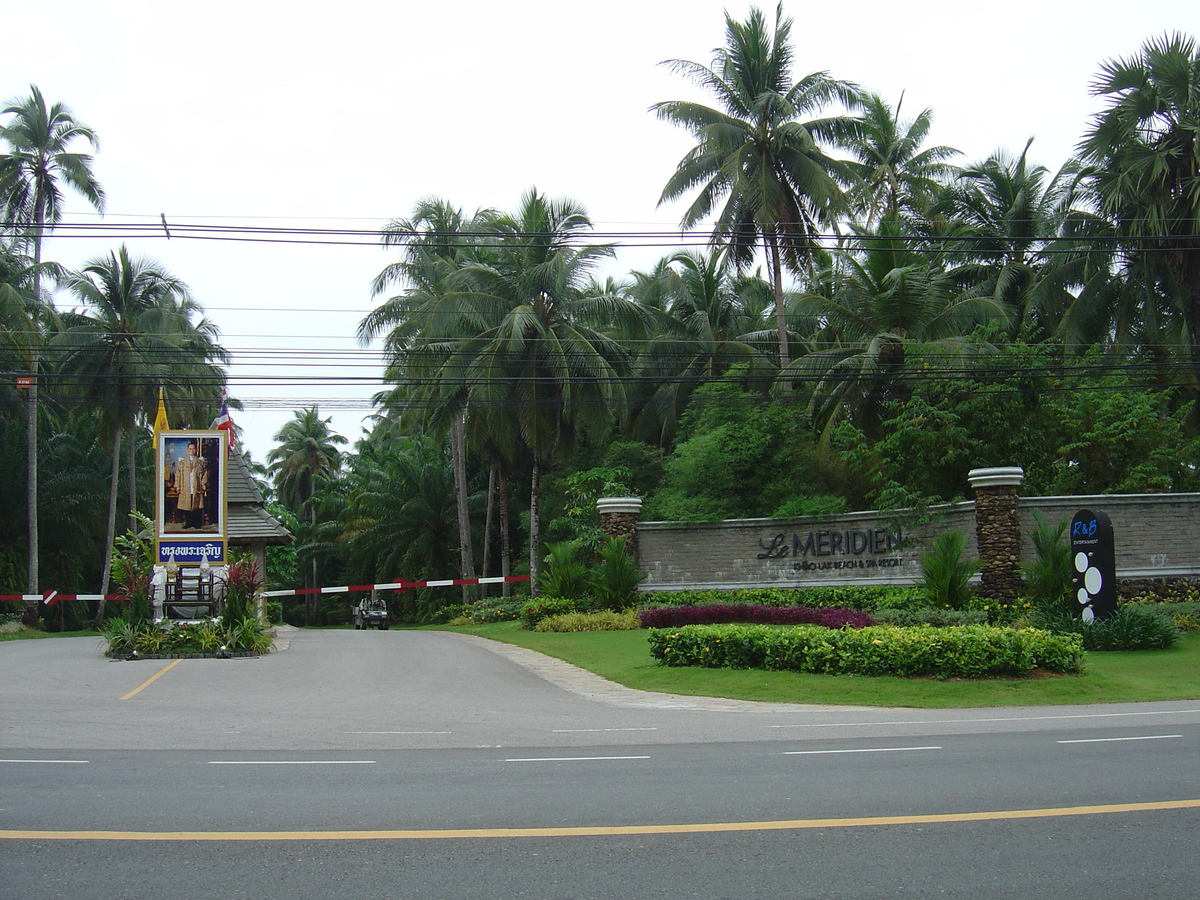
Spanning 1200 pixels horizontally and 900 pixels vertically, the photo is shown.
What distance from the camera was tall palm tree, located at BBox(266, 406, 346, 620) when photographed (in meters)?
75.8

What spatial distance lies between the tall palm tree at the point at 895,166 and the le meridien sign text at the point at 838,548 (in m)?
16.3

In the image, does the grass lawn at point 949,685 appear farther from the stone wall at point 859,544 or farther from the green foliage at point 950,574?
the stone wall at point 859,544

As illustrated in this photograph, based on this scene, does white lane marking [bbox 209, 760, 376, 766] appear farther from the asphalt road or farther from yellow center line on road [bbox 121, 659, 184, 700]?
yellow center line on road [bbox 121, 659, 184, 700]

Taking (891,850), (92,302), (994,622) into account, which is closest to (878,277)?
(994,622)

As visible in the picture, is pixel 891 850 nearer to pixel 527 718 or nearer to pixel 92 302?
pixel 527 718

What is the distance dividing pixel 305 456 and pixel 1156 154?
202 ft

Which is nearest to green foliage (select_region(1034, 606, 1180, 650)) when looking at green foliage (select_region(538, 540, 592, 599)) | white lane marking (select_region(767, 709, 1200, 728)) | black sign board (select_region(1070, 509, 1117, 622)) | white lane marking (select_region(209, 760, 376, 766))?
black sign board (select_region(1070, 509, 1117, 622))

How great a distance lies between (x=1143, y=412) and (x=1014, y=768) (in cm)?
2015

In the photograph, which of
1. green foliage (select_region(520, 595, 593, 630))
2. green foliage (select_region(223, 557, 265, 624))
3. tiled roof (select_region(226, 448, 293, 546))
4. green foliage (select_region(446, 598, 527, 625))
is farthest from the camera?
tiled roof (select_region(226, 448, 293, 546))

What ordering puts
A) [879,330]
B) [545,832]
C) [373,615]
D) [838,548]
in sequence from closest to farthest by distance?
[545,832] < [838,548] < [879,330] < [373,615]

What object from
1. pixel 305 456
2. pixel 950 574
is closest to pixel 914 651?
pixel 950 574

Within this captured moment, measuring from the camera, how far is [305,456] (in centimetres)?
7594

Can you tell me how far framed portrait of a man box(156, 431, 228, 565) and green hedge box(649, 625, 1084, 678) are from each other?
1325 cm

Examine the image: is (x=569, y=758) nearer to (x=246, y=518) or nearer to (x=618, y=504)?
(x=618, y=504)
